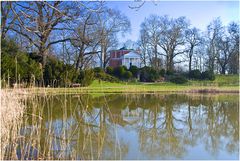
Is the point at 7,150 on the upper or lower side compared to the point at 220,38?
lower

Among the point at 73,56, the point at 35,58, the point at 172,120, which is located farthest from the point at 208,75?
the point at 172,120

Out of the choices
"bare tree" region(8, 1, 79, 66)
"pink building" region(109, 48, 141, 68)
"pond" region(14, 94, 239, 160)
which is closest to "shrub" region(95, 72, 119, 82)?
"bare tree" region(8, 1, 79, 66)

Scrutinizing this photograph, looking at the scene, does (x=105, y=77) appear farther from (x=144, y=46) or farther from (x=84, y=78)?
(x=144, y=46)

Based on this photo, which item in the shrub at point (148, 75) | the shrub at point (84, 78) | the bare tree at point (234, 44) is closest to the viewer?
the shrub at point (84, 78)

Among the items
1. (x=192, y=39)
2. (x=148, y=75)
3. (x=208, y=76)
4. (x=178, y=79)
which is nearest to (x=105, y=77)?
(x=148, y=75)

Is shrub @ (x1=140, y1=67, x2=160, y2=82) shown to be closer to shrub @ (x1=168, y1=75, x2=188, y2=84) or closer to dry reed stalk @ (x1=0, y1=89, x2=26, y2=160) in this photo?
shrub @ (x1=168, y1=75, x2=188, y2=84)

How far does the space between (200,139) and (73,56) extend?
77.9 feet

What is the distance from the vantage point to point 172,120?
271 inches

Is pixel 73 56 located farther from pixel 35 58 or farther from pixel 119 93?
pixel 119 93

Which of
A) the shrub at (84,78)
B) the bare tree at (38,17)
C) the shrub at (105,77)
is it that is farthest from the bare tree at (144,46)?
the bare tree at (38,17)

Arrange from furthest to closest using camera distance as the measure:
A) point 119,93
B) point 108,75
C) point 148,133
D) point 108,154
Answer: point 108,75, point 119,93, point 148,133, point 108,154

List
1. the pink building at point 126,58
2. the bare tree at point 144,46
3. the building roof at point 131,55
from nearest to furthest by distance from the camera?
the bare tree at point 144,46, the pink building at point 126,58, the building roof at point 131,55

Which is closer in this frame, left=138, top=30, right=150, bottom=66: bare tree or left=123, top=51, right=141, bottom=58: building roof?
left=138, top=30, right=150, bottom=66: bare tree

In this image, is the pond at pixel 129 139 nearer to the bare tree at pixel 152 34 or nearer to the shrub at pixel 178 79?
the shrub at pixel 178 79
